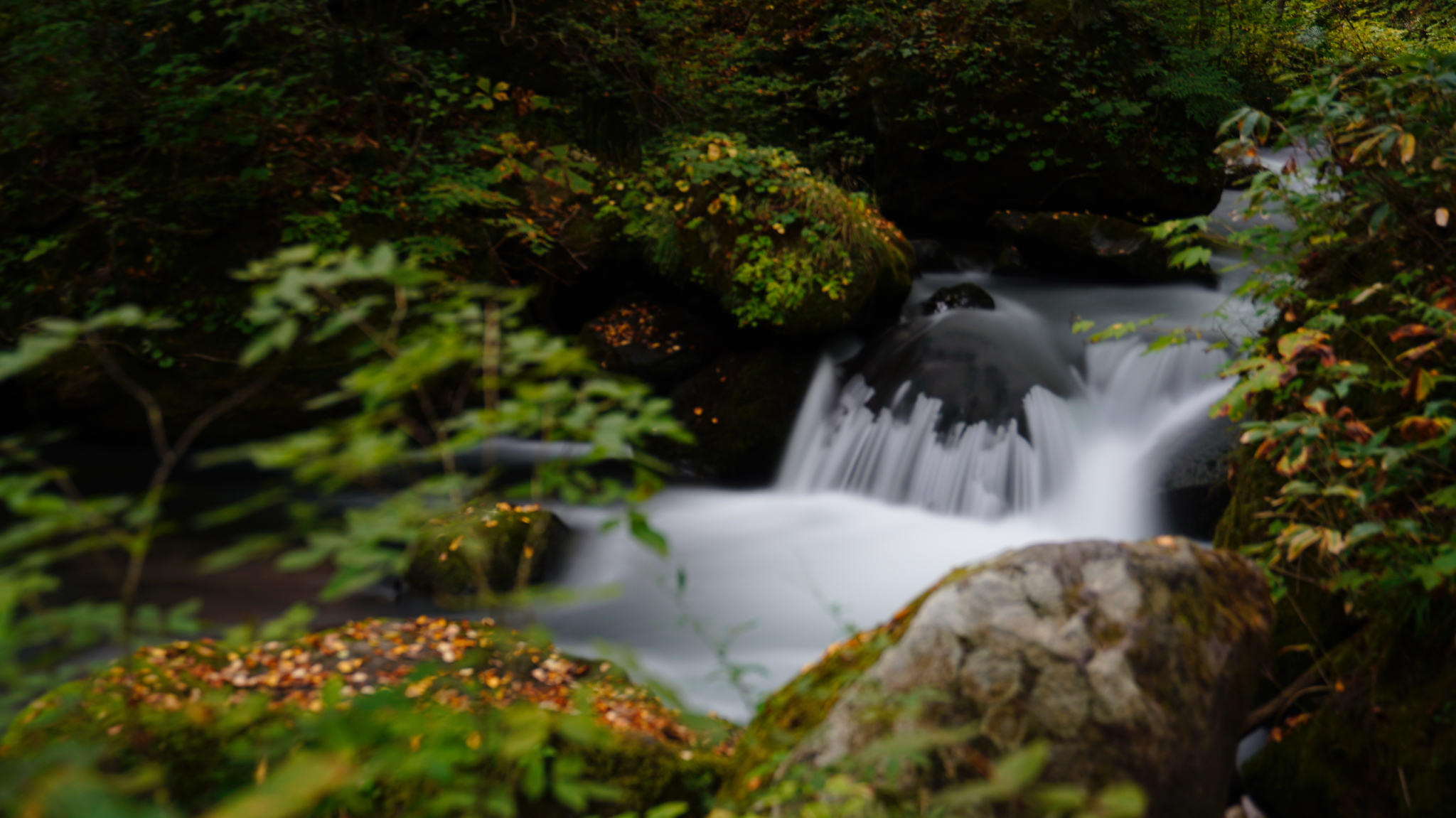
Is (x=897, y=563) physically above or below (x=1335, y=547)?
below

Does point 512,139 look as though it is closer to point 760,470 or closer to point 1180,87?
point 760,470

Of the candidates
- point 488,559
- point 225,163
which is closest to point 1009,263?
point 488,559

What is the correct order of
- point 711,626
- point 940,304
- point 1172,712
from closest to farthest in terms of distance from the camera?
1. point 1172,712
2. point 711,626
3. point 940,304

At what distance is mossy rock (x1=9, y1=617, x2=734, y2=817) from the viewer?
1.32 metres

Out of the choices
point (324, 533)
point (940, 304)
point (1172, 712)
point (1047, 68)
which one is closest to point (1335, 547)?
point (1172, 712)

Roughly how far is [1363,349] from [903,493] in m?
3.69

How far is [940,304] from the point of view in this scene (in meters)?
7.93

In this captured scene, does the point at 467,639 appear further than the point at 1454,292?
Yes

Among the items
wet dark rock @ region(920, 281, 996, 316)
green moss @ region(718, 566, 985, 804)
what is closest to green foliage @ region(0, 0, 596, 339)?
wet dark rock @ region(920, 281, 996, 316)

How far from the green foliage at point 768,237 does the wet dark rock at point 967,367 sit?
2.00 ft

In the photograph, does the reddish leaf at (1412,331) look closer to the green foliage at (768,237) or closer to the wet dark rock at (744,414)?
the green foliage at (768,237)

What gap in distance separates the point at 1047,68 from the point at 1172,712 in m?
9.41

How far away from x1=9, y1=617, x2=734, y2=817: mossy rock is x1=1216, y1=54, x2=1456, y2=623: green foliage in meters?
2.24

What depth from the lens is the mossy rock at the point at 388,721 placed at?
52.0 inches
